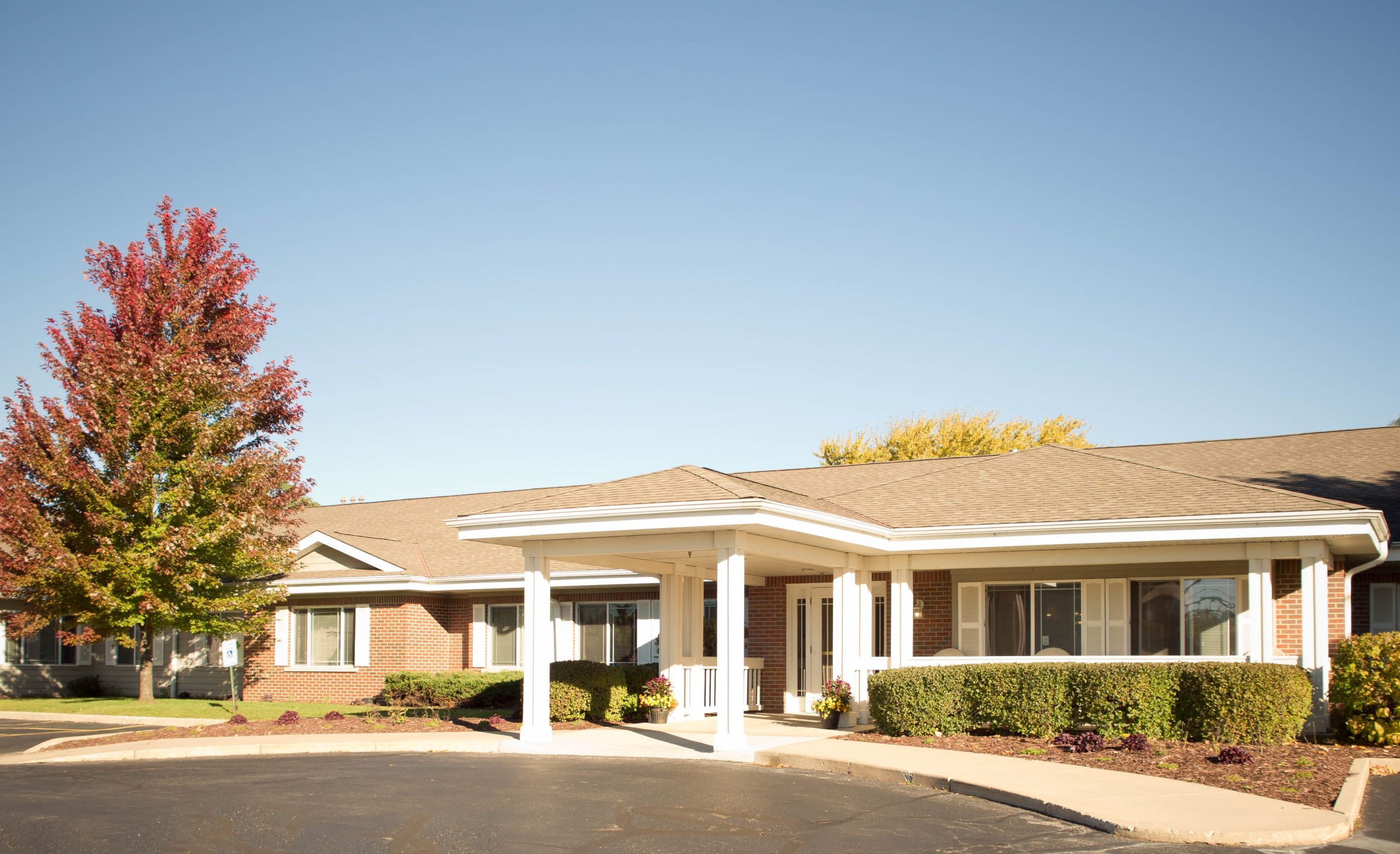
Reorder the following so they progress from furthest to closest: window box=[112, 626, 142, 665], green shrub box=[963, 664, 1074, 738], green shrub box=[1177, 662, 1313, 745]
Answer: window box=[112, 626, 142, 665] < green shrub box=[963, 664, 1074, 738] < green shrub box=[1177, 662, 1313, 745]

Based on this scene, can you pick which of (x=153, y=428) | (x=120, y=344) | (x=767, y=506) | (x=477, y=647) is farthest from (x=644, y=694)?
(x=120, y=344)

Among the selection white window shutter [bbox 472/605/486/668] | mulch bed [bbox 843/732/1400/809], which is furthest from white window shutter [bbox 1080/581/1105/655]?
white window shutter [bbox 472/605/486/668]

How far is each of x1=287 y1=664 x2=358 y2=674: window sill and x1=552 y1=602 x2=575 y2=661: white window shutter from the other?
4540 millimetres

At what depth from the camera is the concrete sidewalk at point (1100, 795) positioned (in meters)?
9.74

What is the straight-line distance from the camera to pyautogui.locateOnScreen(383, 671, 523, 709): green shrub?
79.2 ft

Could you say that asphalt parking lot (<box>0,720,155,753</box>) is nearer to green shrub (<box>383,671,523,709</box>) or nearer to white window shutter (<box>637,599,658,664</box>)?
green shrub (<box>383,671,523,709</box>)

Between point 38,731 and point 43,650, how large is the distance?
12103mm

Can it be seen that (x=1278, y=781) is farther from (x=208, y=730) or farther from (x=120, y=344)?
(x=120, y=344)

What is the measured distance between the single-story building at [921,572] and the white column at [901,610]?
0.04 metres

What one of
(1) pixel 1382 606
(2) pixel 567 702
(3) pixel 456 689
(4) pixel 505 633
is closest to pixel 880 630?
(2) pixel 567 702

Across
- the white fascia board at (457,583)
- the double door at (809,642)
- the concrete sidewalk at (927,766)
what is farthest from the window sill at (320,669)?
the double door at (809,642)

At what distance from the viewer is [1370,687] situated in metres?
15.1

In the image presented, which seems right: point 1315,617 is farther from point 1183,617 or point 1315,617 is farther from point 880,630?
point 880,630

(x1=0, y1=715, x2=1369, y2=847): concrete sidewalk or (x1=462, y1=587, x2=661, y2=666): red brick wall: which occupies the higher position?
(x1=462, y1=587, x2=661, y2=666): red brick wall
